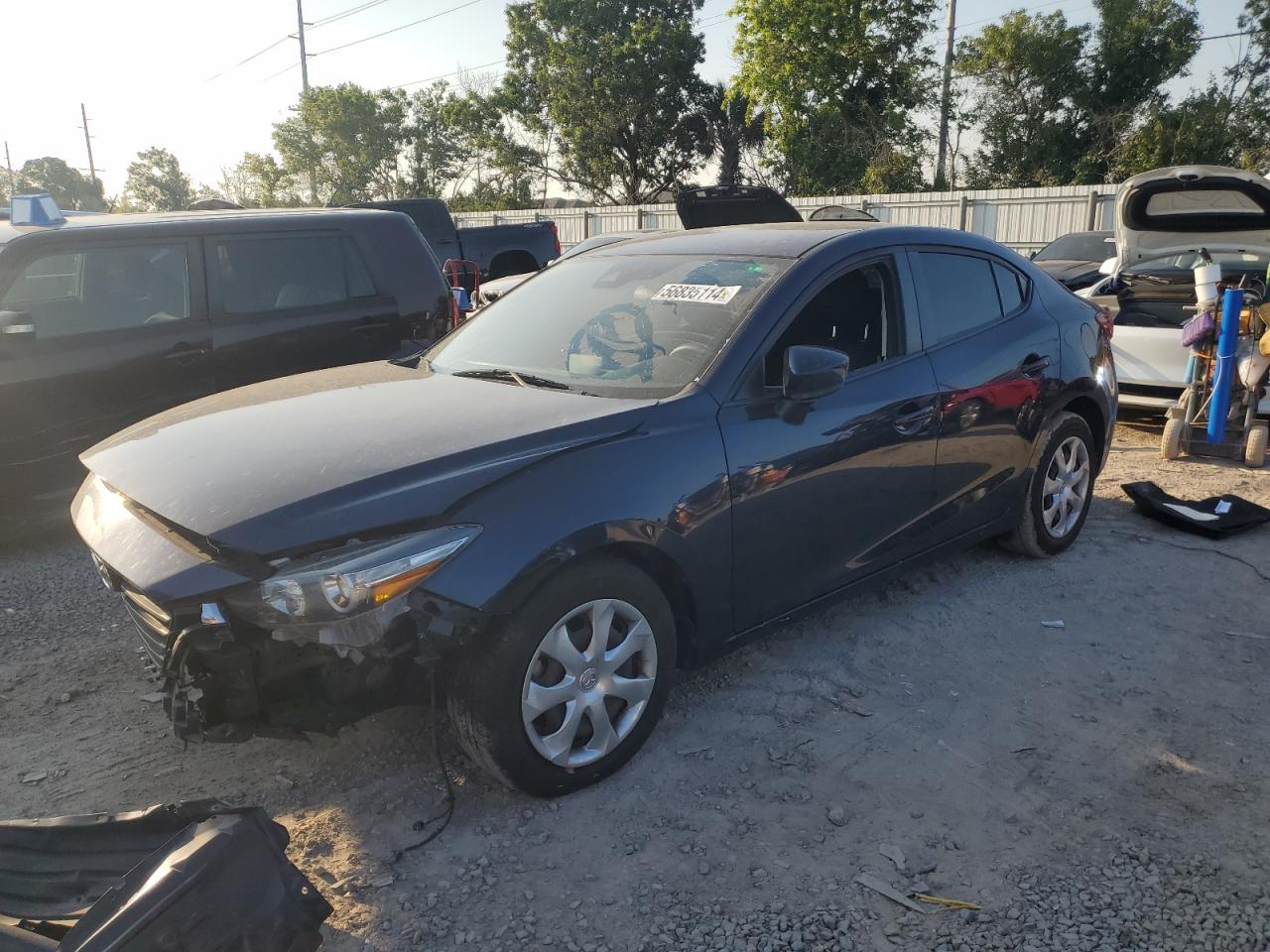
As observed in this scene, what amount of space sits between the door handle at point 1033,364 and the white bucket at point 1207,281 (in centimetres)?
304

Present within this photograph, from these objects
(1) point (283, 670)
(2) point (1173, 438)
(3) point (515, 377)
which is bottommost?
(2) point (1173, 438)

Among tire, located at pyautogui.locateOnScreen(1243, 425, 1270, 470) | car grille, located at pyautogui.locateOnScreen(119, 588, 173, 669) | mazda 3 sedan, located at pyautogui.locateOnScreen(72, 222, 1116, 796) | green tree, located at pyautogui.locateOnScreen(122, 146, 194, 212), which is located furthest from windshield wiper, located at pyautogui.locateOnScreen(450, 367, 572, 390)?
green tree, located at pyautogui.locateOnScreen(122, 146, 194, 212)

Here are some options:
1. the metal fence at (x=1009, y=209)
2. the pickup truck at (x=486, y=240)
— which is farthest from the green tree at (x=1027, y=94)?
the pickup truck at (x=486, y=240)

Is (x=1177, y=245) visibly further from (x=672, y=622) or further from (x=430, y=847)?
Answer: (x=430, y=847)

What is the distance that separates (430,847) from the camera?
2.68 metres

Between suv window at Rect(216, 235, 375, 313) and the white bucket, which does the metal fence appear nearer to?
the white bucket

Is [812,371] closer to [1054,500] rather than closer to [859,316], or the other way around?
[859,316]

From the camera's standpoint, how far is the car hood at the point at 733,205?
10.1m

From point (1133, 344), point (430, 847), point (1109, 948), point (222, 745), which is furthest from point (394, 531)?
point (1133, 344)

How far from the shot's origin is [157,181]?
58.3 metres

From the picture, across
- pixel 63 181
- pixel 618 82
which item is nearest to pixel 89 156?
pixel 63 181

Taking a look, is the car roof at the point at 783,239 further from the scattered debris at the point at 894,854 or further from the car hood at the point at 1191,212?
the car hood at the point at 1191,212

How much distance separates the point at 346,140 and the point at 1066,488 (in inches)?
1784

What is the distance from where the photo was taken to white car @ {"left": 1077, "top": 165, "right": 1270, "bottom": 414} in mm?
6973
